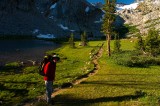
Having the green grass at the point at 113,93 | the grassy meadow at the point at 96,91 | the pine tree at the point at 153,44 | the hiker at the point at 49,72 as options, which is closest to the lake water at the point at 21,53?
the pine tree at the point at 153,44

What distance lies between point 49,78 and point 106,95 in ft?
21.3

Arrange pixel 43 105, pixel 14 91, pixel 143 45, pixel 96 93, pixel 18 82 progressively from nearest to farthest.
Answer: pixel 43 105 < pixel 96 93 < pixel 14 91 < pixel 18 82 < pixel 143 45

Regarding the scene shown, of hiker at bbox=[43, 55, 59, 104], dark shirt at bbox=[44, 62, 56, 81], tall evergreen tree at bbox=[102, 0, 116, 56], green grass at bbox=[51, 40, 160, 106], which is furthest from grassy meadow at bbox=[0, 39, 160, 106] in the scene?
tall evergreen tree at bbox=[102, 0, 116, 56]

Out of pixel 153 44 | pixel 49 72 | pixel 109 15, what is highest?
pixel 109 15

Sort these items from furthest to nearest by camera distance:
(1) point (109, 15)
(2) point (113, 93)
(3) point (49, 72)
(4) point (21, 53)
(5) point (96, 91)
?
(4) point (21, 53) → (1) point (109, 15) → (5) point (96, 91) → (2) point (113, 93) → (3) point (49, 72)

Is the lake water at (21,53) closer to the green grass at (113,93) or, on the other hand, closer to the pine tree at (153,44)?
the pine tree at (153,44)

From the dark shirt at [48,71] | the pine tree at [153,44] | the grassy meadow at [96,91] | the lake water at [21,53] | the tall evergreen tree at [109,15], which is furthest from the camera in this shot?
the lake water at [21,53]

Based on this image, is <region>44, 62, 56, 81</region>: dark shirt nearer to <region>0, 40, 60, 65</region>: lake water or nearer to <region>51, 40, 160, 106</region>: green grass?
<region>51, 40, 160, 106</region>: green grass

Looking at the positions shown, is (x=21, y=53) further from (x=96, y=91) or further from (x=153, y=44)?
(x=96, y=91)

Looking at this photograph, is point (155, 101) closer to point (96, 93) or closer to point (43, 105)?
point (96, 93)

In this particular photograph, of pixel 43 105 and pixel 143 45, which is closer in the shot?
pixel 43 105

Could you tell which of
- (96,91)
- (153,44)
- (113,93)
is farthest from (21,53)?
→ (113,93)

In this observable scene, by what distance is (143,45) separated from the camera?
87250 mm

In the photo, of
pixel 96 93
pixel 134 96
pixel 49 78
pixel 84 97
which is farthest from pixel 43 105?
pixel 134 96
